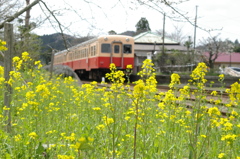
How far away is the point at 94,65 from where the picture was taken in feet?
54.5

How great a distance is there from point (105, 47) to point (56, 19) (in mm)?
11387

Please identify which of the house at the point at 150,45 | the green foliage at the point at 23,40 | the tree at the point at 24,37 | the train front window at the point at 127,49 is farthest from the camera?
the house at the point at 150,45

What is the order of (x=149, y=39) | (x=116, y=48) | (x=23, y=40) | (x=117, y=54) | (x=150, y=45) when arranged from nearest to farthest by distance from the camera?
(x=23, y=40)
(x=116, y=48)
(x=117, y=54)
(x=150, y=45)
(x=149, y=39)

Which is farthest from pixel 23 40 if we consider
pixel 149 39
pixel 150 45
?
pixel 149 39

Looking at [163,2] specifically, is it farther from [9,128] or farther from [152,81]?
[9,128]

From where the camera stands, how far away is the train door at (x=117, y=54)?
53.8 ft

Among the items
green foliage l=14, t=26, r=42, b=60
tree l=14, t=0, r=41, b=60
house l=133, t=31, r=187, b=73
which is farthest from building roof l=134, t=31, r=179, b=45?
tree l=14, t=0, r=41, b=60

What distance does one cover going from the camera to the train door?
53.8ft

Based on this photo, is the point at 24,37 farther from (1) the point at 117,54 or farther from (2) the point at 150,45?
(2) the point at 150,45

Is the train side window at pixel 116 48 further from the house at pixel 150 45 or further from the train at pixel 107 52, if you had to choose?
the house at pixel 150 45

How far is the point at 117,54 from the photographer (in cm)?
1661

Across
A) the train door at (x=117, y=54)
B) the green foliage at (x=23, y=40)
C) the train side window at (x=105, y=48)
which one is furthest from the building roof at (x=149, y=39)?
the green foliage at (x=23, y=40)

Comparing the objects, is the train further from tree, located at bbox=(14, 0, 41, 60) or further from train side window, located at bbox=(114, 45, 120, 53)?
tree, located at bbox=(14, 0, 41, 60)

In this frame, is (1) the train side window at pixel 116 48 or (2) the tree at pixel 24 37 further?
(1) the train side window at pixel 116 48
